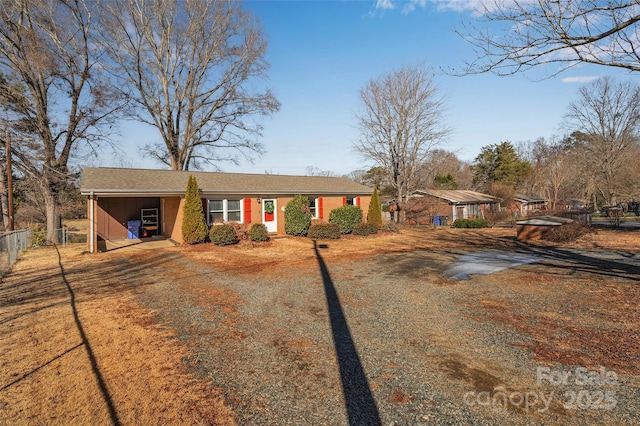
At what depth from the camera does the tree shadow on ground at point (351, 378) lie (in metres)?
2.82

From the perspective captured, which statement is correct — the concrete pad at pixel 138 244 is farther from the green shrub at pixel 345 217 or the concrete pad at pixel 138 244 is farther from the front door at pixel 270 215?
the green shrub at pixel 345 217

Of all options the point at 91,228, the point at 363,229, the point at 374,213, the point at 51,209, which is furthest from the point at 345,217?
the point at 51,209

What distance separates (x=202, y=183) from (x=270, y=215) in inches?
156

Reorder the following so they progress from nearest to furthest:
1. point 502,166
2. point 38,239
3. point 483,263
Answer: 1. point 483,263
2. point 38,239
3. point 502,166

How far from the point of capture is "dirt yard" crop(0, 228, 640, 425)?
2920mm

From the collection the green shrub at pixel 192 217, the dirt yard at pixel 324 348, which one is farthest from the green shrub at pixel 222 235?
the dirt yard at pixel 324 348

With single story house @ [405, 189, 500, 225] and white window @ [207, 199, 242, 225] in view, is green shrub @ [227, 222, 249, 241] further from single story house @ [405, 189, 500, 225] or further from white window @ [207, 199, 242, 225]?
single story house @ [405, 189, 500, 225]

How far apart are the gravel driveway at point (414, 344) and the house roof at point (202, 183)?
24.1 ft

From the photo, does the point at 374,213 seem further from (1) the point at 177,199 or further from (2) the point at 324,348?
(2) the point at 324,348

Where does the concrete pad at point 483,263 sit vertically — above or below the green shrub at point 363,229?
below

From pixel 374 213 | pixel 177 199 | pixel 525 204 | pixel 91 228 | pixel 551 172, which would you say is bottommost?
pixel 91 228

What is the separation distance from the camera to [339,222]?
1859cm

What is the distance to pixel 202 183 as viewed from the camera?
16.4 meters

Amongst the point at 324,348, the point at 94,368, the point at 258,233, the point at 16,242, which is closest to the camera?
the point at 94,368
